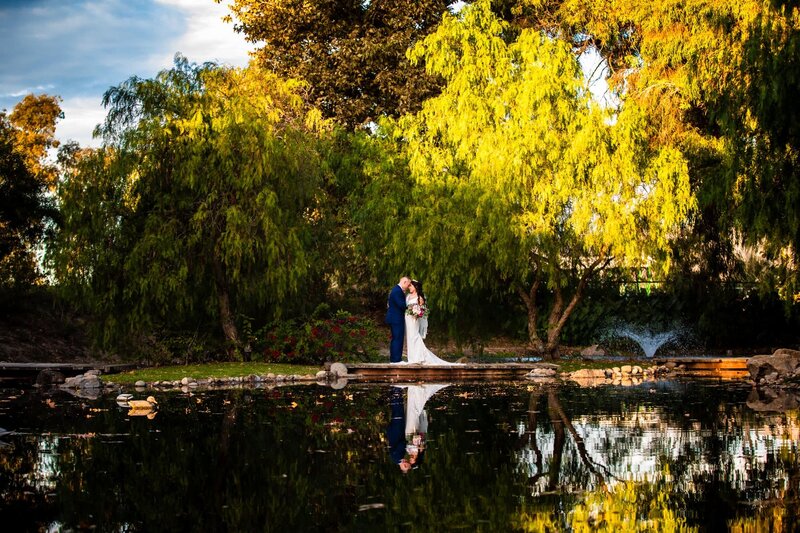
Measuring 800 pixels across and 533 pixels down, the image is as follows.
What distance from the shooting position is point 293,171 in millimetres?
24312

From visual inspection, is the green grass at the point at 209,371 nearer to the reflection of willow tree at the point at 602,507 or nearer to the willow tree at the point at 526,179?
the willow tree at the point at 526,179

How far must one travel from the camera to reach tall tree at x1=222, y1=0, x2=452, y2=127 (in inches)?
1363

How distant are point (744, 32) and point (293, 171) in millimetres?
10559

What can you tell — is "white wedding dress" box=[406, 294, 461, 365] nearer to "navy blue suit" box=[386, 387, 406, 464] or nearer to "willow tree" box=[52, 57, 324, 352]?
"willow tree" box=[52, 57, 324, 352]

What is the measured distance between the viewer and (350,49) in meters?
35.1

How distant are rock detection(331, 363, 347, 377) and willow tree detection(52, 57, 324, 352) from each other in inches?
97.1

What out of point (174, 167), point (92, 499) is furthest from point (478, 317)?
point (92, 499)

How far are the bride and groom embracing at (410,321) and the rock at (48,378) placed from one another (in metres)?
7.14

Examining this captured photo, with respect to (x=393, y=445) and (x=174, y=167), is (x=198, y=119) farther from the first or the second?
(x=393, y=445)

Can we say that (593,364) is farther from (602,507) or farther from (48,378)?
(602,507)

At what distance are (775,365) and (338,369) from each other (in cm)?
880

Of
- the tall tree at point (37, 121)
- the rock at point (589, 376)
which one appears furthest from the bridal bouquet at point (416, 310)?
the tall tree at point (37, 121)

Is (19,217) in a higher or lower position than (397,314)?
higher

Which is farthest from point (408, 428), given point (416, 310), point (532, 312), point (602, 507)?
point (532, 312)
